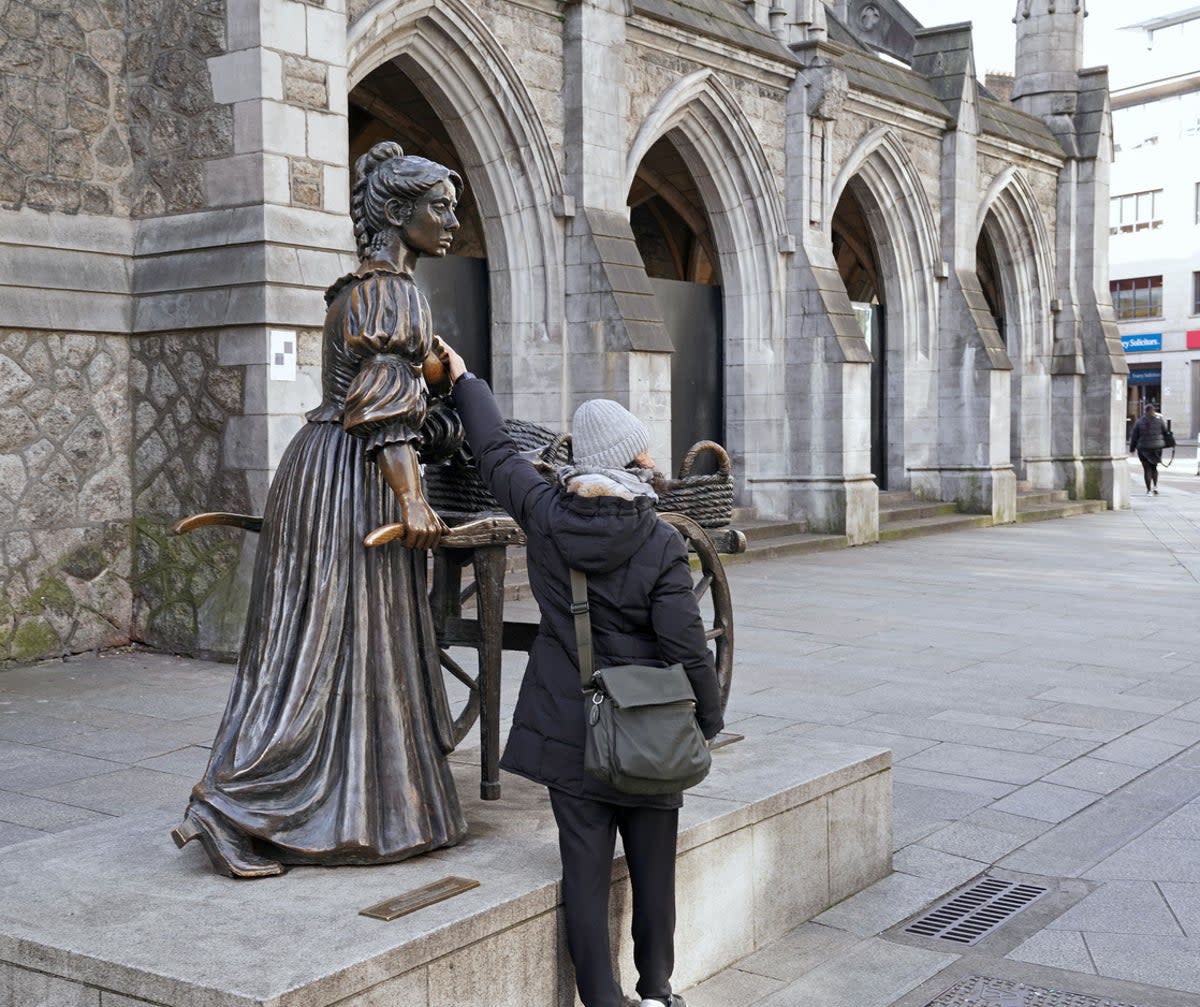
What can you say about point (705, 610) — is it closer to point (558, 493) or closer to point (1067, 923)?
point (1067, 923)

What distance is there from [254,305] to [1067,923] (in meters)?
5.41

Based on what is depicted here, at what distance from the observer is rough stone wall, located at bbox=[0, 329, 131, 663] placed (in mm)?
7949

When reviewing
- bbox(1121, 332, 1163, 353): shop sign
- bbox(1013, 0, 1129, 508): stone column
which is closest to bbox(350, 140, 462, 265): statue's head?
bbox(1013, 0, 1129, 508): stone column

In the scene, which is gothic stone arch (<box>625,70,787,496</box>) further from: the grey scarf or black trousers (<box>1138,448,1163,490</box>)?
black trousers (<box>1138,448,1163,490</box>)

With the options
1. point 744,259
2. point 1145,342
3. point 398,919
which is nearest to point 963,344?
point 744,259

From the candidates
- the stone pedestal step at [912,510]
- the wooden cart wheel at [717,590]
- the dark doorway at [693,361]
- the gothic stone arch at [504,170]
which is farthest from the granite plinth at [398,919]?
the stone pedestal step at [912,510]

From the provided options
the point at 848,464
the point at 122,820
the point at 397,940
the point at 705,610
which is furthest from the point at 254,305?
the point at 848,464

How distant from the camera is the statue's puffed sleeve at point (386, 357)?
338 centimetres

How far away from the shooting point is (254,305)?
7855 millimetres

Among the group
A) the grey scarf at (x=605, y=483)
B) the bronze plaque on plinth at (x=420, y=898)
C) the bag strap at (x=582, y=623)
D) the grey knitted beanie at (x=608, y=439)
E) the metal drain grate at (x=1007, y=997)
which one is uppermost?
the grey knitted beanie at (x=608, y=439)

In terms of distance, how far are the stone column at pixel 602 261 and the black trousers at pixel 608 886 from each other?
8.83m

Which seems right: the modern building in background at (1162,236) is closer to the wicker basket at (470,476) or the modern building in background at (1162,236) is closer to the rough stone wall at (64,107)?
the rough stone wall at (64,107)

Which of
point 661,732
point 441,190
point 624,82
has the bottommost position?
point 661,732

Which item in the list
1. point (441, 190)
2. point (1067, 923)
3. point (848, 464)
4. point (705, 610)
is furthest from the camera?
point (848, 464)
